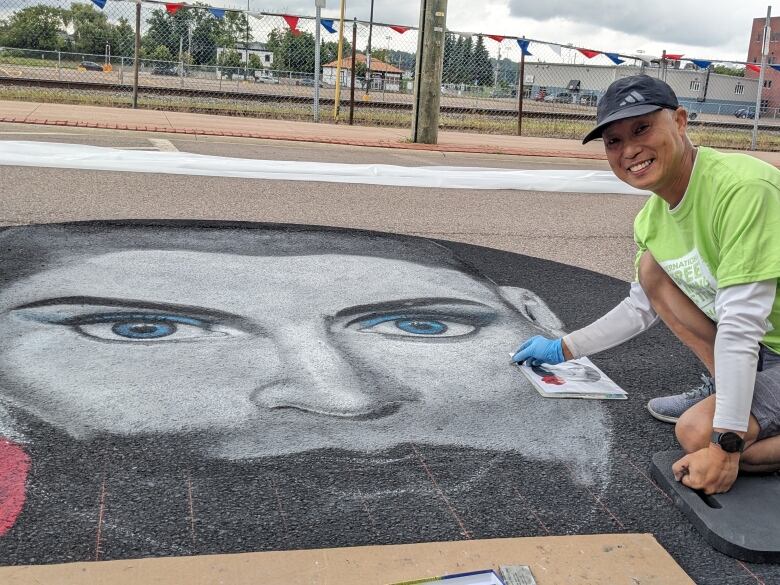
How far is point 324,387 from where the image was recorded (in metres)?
3.05

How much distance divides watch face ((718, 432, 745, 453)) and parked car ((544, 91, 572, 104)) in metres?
27.4

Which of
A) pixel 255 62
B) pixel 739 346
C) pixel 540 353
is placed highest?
pixel 255 62

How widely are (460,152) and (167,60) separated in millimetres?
9624

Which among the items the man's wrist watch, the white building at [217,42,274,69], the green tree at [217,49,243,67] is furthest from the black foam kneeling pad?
the green tree at [217,49,243,67]

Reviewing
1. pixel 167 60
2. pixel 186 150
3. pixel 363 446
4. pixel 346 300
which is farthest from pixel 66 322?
pixel 167 60

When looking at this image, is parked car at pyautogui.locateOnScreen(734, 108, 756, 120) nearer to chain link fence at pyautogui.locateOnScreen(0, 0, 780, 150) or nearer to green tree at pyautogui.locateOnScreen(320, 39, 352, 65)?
chain link fence at pyautogui.locateOnScreen(0, 0, 780, 150)

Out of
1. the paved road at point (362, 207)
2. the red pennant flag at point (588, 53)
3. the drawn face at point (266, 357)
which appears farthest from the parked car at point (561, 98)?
the drawn face at point (266, 357)

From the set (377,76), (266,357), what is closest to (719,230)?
(266,357)

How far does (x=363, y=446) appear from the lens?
105 inches

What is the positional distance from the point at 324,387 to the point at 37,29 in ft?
58.9

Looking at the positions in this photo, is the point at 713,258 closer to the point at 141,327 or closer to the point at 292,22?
the point at 141,327

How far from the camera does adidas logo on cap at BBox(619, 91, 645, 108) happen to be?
94.6 inches

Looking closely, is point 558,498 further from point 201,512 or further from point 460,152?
point 460,152

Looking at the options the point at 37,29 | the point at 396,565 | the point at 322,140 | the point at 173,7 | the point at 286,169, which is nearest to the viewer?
the point at 396,565
